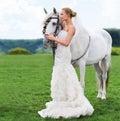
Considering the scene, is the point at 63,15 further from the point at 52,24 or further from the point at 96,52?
the point at 96,52

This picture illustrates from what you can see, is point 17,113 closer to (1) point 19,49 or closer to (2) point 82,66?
(2) point 82,66

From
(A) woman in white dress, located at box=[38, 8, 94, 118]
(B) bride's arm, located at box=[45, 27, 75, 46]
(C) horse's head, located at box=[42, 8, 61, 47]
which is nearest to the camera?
(B) bride's arm, located at box=[45, 27, 75, 46]

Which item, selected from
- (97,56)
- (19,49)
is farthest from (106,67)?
(19,49)

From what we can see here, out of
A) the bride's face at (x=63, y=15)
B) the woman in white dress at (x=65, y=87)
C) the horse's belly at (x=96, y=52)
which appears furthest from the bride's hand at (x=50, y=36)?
the horse's belly at (x=96, y=52)

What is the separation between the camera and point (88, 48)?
880cm

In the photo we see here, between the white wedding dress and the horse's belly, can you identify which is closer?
the white wedding dress

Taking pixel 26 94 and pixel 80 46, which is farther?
pixel 26 94

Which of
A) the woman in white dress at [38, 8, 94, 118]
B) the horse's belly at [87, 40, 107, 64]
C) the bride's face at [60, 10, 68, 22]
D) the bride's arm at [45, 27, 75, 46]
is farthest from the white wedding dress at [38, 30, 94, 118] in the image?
the horse's belly at [87, 40, 107, 64]

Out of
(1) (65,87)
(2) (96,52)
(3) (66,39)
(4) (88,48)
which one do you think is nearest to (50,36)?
(3) (66,39)

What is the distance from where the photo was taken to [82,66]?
27.5ft

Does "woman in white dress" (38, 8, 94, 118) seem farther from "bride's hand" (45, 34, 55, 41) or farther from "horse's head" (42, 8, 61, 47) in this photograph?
"horse's head" (42, 8, 61, 47)

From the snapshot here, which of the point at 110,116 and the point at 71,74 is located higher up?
the point at 71,74

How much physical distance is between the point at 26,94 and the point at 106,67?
237cm

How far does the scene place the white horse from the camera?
24.7 ft
